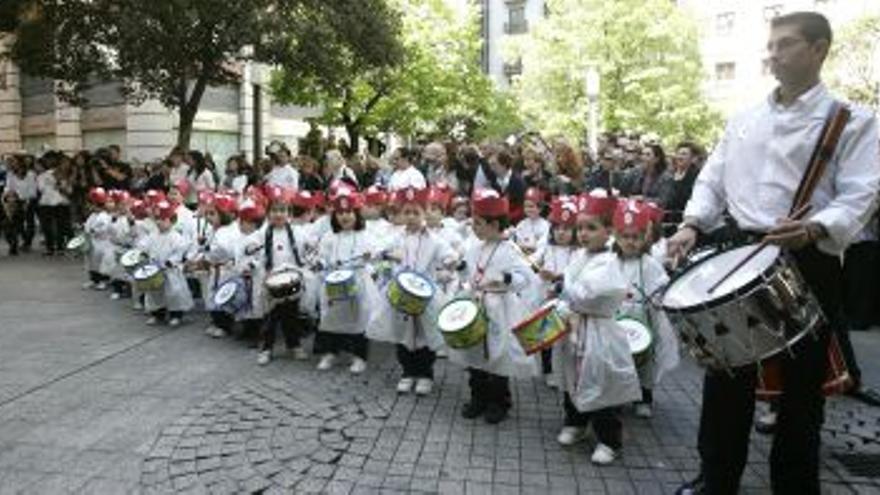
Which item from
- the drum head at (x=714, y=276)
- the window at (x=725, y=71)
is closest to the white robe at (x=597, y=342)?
the drum head at (x=714, y=276)

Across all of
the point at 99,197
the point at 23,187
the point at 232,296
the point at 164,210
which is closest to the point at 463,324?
the point at 232,296

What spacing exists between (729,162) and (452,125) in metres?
31.3

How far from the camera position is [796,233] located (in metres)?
3.79

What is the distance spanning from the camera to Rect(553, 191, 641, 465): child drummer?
5691 mm

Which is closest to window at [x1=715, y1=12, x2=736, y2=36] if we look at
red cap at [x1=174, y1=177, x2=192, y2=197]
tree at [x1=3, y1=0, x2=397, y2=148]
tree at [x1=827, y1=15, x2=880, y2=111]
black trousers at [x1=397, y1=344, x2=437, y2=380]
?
tree at [x1=827, y1=15, x2=880, y2=111]

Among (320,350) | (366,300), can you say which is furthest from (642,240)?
(320,350)

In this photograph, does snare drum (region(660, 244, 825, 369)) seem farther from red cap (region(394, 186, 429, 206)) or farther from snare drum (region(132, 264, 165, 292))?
snare drum (region(132, 264, 165, 292))

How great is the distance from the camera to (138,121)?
2622 cm

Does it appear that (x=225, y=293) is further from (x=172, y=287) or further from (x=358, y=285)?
(x=172, y=287)

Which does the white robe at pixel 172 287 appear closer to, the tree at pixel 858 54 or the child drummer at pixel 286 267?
the child drummer at pixel 286 267

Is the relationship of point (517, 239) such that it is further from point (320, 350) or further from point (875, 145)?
point (875, 145)

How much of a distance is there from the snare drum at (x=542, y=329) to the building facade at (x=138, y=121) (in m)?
20.3

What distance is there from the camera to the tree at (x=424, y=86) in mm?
29656

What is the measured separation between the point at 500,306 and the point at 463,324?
1.93 feet
